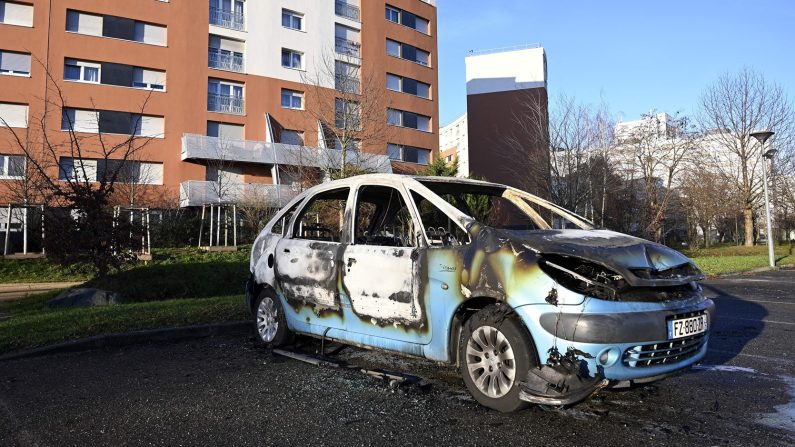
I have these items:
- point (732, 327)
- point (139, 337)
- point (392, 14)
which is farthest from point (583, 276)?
point (392, 14)

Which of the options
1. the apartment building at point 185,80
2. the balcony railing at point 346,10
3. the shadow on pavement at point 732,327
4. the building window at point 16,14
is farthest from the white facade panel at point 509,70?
the shadow on pavement at point 732,327

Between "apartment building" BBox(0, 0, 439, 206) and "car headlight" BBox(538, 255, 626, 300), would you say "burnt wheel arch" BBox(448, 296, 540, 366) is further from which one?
"apartment building" BBox(0, 0, 439, 206)

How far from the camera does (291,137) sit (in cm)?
3475

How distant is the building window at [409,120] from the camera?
39969mm

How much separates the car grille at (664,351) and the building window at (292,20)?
36.3 metres

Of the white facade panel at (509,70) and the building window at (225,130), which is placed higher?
the white facade panel at (509,70)

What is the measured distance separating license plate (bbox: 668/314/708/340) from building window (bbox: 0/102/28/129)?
33.3 m

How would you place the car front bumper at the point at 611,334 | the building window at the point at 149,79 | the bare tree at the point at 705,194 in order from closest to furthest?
the car front bumper at the point at 611,334 → the building window at the point at 149,79 → the bare tree at the point at 705,194

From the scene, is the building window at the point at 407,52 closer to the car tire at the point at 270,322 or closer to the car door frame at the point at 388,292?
the car tire at the point at 270,322

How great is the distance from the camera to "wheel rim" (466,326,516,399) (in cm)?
338

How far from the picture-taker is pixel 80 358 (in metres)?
5.43

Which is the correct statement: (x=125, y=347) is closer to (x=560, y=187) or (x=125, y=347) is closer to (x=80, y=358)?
(x=80, y=358)

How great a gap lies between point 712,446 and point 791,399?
4.72 feet

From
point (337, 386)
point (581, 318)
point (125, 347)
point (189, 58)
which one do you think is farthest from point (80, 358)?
point (189, 58)
